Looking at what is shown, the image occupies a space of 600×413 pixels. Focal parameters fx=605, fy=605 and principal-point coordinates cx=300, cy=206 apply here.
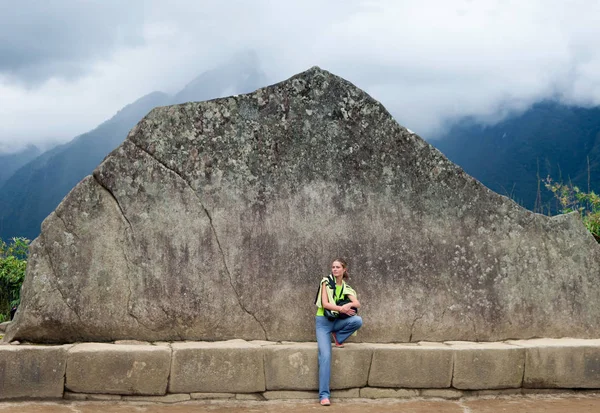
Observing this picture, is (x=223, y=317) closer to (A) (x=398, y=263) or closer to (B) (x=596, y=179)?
(A) (x=398, y=263)

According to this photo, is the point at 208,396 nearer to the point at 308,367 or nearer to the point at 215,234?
the point at 308,367

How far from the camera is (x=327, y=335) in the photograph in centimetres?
507

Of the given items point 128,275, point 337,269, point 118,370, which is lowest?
point 118,370

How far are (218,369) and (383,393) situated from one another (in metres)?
1.43

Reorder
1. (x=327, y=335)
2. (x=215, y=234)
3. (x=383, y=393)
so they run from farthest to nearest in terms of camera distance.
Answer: (x=215, y=234) < (x=383, y=393) < (x=327, y=335)

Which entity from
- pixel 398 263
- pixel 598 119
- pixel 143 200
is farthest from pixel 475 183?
pixel 598 119

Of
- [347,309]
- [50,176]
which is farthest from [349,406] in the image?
[50,176]

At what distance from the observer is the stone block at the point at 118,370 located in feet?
16.0

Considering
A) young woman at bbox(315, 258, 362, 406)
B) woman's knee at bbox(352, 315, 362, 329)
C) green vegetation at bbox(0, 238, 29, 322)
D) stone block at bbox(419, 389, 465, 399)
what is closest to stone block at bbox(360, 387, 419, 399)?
stone block at bbox(419, 389, 465, 399)

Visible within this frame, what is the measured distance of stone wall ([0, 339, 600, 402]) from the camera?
4875 mm

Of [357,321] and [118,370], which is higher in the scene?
[357,321]

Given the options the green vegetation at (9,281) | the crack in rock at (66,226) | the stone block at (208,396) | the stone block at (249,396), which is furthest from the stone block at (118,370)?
the green vegetation at (9,281)

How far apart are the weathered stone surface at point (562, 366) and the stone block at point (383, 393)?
3.60 ft

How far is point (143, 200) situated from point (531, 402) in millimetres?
3796
